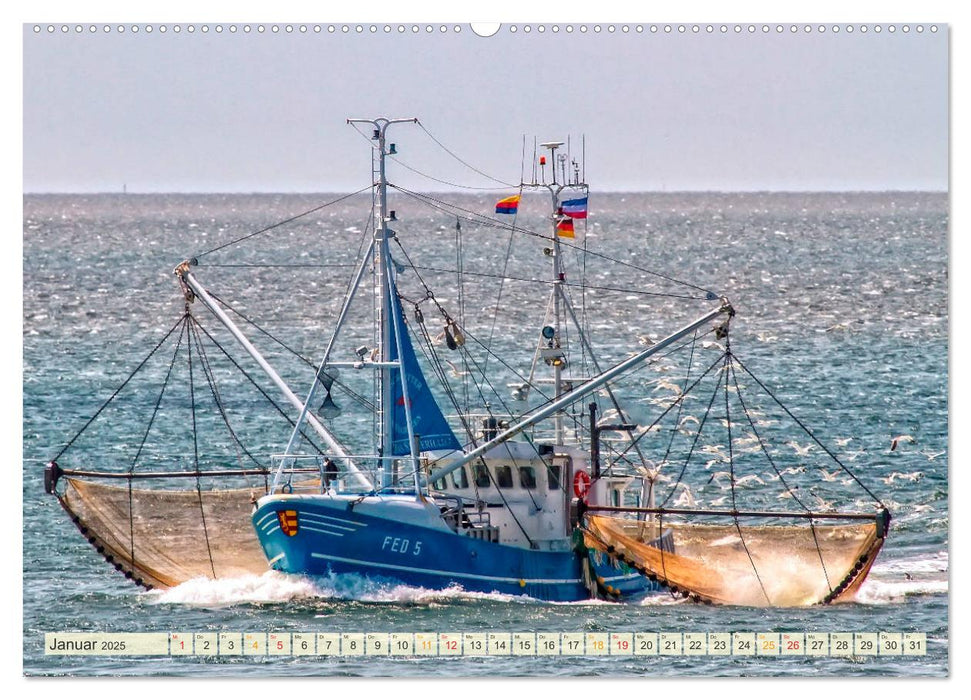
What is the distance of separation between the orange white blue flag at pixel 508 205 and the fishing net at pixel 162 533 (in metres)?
8.66

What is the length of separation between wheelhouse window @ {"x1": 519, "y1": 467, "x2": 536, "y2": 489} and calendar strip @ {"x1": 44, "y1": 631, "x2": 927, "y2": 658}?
1317cm

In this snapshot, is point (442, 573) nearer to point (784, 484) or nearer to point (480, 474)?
point (480, 474)

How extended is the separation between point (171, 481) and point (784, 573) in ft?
60.0

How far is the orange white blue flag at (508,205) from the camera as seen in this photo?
56.3 metres

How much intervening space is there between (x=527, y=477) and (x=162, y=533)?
8.93 m

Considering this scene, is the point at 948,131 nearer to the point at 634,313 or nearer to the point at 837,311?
the point at 837,311

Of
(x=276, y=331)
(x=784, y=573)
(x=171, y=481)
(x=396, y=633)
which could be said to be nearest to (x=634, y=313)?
(x=276, y=331)

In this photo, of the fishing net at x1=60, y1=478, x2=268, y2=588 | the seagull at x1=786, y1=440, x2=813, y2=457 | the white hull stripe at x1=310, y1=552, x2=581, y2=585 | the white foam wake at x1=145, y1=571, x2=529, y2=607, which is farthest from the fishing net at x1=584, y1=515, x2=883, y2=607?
the seagull at x1=786, y1=440, x2=813, y2=457

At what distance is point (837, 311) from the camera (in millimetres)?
82750

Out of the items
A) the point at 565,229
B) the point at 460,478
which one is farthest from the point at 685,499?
the point at 565,229

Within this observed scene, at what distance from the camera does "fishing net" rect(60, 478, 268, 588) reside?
5581 centimetres

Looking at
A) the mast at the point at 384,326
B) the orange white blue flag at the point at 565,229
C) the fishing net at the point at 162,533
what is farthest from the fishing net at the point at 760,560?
the fishing net at the point at 162,533

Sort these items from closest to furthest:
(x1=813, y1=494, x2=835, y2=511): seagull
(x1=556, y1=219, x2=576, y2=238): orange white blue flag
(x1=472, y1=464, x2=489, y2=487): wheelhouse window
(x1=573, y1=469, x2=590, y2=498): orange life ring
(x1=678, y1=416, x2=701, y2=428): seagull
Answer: (x1=556, y1=219, x2=576, y2=238): orange white blue flag
(x1=472, y1=464, x2=489, y2=487): wheelhouse window
(x1=573, y1=469, x2=590, y2=498): orange life ring
(x1=813, y1=494, x2=835, y2=511): seagull
(x1=678, y1=416, x2=701, y2=428): seagull

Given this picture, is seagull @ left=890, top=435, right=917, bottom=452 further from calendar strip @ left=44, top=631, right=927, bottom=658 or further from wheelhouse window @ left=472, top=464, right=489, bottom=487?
calendar strip @ left=44, top=631, right=927, bottom=658
